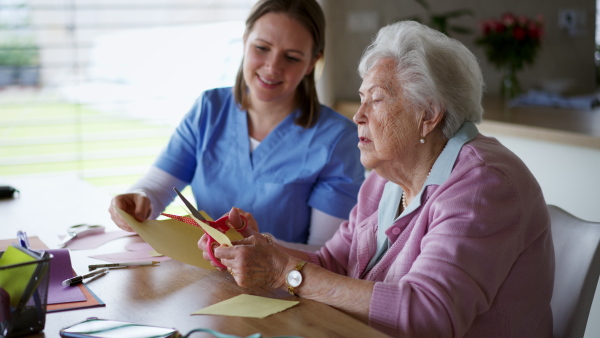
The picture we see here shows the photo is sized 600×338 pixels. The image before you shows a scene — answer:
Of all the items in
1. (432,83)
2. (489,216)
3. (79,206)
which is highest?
(432,83)

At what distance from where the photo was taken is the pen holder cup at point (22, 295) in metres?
1.06

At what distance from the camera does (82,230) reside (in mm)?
1794

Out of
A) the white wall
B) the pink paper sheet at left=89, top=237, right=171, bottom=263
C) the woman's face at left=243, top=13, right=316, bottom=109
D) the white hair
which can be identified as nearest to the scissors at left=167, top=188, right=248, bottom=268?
the pink paper sheet at left=89, top=237, right=171, bottom=263

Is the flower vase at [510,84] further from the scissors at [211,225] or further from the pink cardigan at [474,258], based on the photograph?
the scissors at [211,225]

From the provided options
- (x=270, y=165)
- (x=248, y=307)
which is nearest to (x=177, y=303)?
(x=248, y=307)

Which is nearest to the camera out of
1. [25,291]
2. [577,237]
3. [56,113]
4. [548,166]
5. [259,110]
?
[25,291]

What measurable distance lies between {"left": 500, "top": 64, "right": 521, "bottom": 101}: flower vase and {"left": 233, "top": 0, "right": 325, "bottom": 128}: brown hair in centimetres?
200

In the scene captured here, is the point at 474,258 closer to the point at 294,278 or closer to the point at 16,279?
the point at 294,278

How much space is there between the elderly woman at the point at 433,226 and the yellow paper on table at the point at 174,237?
52mm

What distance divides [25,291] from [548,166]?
7.67 feet

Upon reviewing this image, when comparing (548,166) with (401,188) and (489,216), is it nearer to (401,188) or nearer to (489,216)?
(401,188)

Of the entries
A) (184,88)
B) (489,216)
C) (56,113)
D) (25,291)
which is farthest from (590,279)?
(56,113)

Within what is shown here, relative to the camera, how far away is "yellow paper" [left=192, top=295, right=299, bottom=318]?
1.18 metres

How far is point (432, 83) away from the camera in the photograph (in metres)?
1.41
